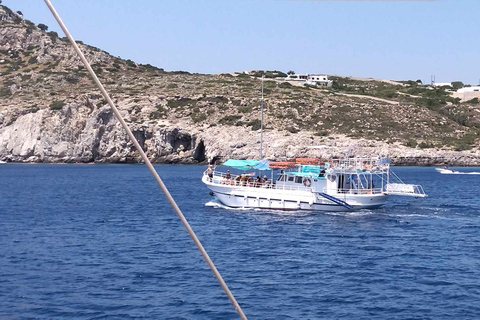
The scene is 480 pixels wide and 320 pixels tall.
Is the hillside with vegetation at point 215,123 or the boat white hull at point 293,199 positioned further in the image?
the hillside with vegetation at point 215,123

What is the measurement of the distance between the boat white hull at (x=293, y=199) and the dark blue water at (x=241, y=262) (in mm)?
1592

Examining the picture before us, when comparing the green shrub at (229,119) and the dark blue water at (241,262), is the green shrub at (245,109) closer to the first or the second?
the green shrub at (229,119)

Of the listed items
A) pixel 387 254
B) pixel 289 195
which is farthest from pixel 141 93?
pixel 387 254

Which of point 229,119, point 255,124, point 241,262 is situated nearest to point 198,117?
point 229,119

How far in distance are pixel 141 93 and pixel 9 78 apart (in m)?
40.7

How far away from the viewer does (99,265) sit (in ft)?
96.0

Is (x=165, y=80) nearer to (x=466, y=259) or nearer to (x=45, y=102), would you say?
(x=45, y=102)

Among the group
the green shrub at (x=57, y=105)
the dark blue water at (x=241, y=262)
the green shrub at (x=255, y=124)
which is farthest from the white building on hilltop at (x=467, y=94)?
the dark blue water at (x=241, y=262)

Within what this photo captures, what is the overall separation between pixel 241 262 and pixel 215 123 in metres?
98.8

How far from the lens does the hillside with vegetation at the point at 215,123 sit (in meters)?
120

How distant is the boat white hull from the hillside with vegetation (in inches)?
2383

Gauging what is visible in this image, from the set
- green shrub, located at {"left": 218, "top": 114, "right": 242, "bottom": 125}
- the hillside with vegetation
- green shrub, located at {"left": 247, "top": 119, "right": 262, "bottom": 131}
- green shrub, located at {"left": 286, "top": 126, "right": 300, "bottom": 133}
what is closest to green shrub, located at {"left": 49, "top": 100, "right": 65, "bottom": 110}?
the hillside with vegetation

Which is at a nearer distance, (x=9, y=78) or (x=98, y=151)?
(x=98, y=151)

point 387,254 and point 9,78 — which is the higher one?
point 9,78
